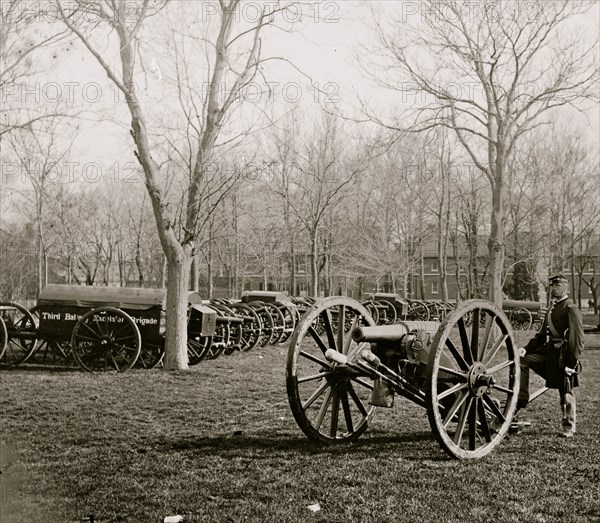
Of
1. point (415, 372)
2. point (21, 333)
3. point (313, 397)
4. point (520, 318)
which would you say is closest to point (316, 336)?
point (313, 397)

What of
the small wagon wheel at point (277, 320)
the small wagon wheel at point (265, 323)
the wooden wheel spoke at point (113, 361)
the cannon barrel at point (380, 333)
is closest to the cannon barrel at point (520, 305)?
the small wagon wheel at point (277, 320)

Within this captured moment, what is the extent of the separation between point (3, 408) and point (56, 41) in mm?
6874

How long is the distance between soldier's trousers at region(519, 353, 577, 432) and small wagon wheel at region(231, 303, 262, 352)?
9.32 metres

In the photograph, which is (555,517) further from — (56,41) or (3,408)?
(56,41)

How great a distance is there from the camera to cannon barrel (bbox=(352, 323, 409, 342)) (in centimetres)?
601

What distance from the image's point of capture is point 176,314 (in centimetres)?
1165

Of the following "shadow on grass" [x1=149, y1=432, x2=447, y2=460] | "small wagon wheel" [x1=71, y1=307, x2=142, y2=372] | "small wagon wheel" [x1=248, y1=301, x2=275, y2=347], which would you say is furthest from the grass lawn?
"small wagon wheel" [x1=248, y1=301, x2=275, y2=347]

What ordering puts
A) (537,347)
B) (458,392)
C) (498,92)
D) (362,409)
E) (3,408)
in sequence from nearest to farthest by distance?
(458,392)
(362,409)
(537,347)
(3,408)
(498,92)

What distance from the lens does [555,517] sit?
14.5ft

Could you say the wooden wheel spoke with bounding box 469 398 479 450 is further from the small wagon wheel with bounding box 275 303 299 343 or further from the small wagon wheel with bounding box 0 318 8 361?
the small wagon wheel with bounding box 275 303 299 343

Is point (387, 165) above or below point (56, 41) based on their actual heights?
above

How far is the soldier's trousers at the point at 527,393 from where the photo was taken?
6.92 metres

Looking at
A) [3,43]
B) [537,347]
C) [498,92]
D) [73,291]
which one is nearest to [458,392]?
[537,347]

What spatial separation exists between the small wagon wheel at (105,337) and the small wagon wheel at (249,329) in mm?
4349
